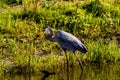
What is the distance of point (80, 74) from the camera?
1249 cm

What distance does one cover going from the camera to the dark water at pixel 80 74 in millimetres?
12203

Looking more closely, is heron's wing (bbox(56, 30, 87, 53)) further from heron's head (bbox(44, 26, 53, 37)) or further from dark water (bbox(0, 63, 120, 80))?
dark water (bbox(0, 63, 120, 80))

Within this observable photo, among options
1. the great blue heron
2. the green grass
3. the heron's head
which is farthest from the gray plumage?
the green grass

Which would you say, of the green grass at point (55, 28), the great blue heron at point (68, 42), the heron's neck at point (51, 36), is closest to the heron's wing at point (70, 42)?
the great blue heron at point (68, 42)

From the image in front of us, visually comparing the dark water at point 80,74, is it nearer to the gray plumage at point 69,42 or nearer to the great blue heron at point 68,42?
the great blue heron at point 68,42

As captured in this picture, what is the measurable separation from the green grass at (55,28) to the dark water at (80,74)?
0.28 m

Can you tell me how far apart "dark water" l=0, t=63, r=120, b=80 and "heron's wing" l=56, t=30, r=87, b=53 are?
479 millimetres

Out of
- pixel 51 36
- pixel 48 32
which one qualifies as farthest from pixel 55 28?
pixel 51 36

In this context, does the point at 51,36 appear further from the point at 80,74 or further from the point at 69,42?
the point at 80,74

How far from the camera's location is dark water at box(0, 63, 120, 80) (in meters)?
12.2

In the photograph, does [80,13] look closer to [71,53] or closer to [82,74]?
[71,53]

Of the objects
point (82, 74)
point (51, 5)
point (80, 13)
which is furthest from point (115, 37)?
point (82, 74)

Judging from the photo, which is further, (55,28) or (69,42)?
(55,28)

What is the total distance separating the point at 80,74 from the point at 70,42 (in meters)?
0.91
